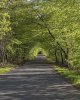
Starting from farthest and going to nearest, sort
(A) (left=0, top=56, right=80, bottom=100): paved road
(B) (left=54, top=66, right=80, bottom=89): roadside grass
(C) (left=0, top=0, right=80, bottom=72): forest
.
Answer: (C) (left=0, top=0, right=80, bottom=72): forest, (B) (left=54, top=66, right=80, bottom=89): roadside grass, (A) (left=0, top=56, right=80, bottom=100): paved road

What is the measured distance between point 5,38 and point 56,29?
47.2 feet

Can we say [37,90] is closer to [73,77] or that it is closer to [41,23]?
[73,77]

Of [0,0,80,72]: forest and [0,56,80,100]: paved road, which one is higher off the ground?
[0,0,80,72]: forest

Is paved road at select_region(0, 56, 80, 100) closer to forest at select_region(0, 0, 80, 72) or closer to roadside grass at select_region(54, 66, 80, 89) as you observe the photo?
roadside grass at select_region(54, 66, 80, 89)

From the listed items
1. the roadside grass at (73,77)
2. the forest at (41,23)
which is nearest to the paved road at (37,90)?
the roadside grass at (73,77)

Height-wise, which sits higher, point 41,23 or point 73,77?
point 41,23

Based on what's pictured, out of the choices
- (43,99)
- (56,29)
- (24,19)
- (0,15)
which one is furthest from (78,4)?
(24,19)

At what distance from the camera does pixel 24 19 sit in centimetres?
5816

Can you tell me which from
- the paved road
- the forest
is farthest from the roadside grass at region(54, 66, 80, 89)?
the forest

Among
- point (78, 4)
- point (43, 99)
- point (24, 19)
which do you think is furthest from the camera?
point (24, 19)

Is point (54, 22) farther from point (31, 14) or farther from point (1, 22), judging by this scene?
point (1, 22)

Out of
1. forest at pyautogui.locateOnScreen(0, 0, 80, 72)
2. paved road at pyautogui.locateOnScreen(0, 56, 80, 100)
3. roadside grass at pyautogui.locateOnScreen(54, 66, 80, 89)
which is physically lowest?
roadside grass at pyautogui.locateOnScreen(54, 66, 80, 89)

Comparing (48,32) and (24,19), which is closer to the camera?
(48,32)

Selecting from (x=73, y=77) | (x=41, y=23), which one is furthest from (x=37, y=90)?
(x=41, y=23)
